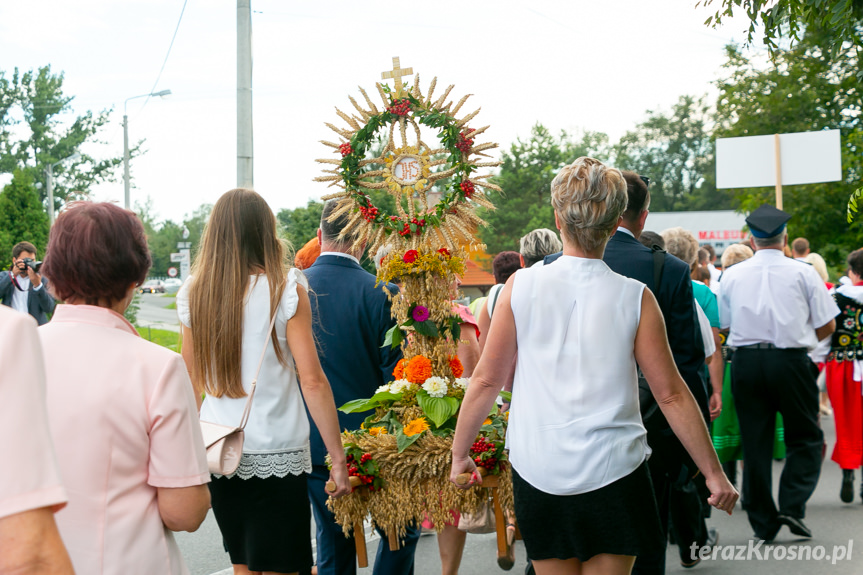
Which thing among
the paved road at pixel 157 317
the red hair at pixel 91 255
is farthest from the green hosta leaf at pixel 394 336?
the paved road at pixel 157 317

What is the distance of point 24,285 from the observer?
33.6 feet

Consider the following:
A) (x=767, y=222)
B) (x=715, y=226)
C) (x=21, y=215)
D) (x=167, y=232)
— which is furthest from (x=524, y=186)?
(x=767, y=222)

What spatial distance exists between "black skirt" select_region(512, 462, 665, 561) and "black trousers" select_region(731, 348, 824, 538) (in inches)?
123

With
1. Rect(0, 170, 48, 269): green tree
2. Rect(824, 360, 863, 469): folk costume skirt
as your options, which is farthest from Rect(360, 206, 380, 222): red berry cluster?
Rect(0, 170, 48, 269): green tree

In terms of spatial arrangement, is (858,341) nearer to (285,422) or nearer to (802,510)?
(802,510)

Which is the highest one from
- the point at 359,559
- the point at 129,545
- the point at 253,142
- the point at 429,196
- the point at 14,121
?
the point at 14,121

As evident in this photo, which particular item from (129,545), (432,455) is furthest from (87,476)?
(432,455)

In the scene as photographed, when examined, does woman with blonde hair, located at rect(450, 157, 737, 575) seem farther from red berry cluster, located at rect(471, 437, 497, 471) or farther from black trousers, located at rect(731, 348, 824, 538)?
black trousers, located at rect(731, 348, 824, 538)

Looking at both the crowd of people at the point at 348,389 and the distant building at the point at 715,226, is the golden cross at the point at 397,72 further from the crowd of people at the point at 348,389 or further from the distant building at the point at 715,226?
the distant building at the point at 715,226

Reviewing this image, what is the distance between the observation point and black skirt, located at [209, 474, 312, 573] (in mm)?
2998

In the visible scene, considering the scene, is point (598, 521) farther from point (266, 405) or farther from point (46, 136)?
point (46, 136)

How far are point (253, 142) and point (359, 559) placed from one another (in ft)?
20.7

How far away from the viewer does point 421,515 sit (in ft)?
12.0

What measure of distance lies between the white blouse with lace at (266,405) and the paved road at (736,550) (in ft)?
7.01
